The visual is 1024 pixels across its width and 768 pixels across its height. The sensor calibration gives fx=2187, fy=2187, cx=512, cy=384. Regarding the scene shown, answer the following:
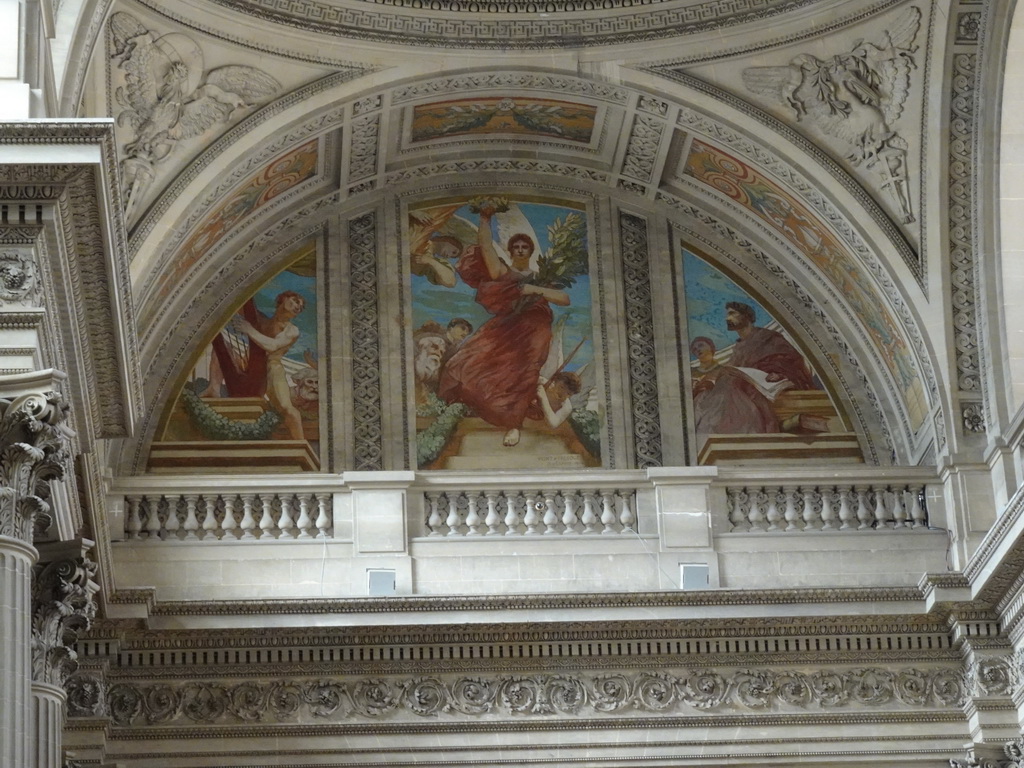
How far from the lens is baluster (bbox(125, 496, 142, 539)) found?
1616 centimetres

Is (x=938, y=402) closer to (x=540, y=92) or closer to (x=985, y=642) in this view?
(x=985, y=642)

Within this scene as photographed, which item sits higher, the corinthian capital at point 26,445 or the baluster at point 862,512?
the corinthian capital at point 26,445

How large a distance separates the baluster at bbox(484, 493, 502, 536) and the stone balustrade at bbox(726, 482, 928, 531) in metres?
1.76

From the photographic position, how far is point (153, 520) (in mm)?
16203

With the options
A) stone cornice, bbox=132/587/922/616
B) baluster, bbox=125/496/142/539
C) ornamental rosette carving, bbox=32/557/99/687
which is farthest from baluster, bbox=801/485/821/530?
ornamental rosette carving, bbox=32/557/99/687

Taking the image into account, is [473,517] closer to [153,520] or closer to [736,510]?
[736,510]

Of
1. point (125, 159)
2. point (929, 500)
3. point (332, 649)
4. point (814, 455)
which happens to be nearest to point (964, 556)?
point (929, 500)

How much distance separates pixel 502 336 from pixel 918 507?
149 inches

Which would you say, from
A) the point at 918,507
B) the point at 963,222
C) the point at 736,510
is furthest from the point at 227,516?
the point at 963,222

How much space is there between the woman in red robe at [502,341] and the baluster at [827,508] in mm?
2600

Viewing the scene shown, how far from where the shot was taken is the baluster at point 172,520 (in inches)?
639

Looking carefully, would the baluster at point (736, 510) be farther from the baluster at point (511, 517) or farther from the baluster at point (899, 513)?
the baluster at point (511, 517)

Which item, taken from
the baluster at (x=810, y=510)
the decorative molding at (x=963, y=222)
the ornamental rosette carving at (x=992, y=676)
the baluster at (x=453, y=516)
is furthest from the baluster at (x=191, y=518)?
the decorative molding at (x=963, y=222)

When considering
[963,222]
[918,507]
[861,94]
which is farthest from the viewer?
[861,94]
